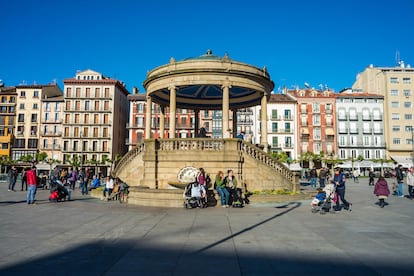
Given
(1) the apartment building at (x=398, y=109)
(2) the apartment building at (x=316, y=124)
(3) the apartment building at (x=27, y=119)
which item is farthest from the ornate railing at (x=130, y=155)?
(1) the apartment building at (x=398, y=109)

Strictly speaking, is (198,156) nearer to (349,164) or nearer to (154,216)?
(154,216)

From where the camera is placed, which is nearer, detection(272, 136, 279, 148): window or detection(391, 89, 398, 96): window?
detection(272, 136, 279, 148): window

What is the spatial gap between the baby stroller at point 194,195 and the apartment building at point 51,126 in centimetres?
6618

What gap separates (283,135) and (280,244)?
6658cm

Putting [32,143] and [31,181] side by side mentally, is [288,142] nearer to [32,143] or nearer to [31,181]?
[32,143]

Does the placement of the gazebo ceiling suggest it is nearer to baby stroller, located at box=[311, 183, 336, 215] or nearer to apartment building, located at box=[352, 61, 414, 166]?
baby stroller, located at box=[311, 183, 336, 215]

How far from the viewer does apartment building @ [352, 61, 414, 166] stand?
237 feet

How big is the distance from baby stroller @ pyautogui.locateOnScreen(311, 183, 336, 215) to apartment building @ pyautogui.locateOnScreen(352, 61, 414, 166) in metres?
67.0

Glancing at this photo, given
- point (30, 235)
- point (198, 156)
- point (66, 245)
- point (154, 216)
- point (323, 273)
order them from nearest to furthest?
point (323, 273), point (66, 245), point (30, 235), point (154, 216), point (198, 156)

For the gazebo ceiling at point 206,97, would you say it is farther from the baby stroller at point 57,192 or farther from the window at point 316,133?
the window at point 316,133

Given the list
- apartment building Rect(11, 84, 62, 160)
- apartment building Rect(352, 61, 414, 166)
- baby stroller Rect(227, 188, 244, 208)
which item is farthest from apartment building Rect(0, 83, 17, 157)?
apartment building Rect(352, 61, 414, 166)

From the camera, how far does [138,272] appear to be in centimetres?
566

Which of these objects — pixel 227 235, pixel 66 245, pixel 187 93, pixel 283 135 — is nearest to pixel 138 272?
pixel 66 245

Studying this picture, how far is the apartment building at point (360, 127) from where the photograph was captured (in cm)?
7238
